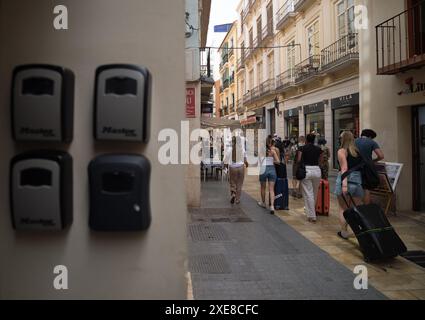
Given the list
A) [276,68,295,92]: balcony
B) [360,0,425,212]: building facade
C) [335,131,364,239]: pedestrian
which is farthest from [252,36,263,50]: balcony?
[335,131,364,239]: pedestrian

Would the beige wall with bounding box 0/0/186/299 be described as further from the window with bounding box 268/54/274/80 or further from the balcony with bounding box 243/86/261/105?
the balcony with bounding box 243/86/261/105

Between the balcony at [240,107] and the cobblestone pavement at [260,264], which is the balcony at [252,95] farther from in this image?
the cobblestone pavement at [260,264]

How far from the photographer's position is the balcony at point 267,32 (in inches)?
1230

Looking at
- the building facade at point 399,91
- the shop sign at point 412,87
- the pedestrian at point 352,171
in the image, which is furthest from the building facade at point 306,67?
the pedestrian at point 352,171

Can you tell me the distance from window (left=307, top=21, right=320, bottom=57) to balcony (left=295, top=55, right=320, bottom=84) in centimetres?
46

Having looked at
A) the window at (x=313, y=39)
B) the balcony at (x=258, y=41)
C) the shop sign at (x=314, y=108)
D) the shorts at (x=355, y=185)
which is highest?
the balcony at (x=258, y=41)

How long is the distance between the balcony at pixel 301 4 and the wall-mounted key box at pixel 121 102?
22995mm

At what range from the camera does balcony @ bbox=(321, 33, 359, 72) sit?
58.0 ft

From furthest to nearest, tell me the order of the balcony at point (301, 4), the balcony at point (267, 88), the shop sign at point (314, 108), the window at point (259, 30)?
the window at point (259, 30), the balcony at point (267, 88), the balcony at point (301, 4), the shop sign at point (314, 108)

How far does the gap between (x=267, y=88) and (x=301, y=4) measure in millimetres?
10177

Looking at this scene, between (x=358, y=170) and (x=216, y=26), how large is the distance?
26.2 metres

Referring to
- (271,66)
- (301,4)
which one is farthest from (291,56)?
(271,66)

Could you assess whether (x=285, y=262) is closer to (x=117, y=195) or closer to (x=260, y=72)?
(x=117, y=195)

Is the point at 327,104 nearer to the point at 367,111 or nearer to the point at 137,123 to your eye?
the point at 367,111
